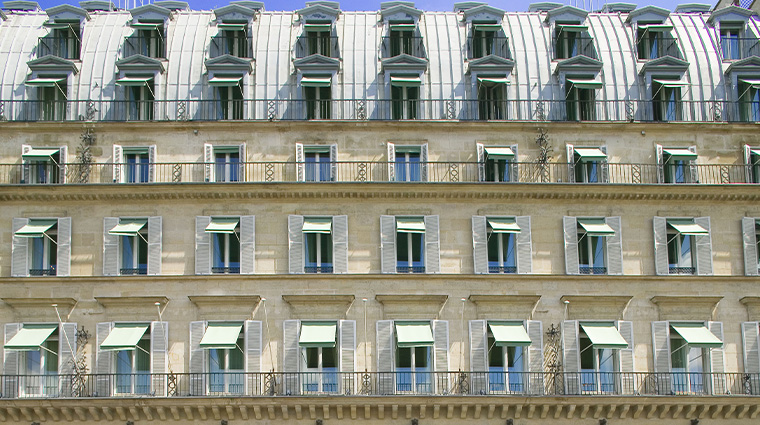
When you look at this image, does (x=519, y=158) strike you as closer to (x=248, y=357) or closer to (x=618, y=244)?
(x=618, y=244)

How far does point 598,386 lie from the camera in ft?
128

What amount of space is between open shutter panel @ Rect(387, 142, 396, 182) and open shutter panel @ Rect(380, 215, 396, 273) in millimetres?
1716

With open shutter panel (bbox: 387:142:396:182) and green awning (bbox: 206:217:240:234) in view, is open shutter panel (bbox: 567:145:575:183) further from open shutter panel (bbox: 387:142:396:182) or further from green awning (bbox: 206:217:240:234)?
green awning (bbox: 206:217:240:234)

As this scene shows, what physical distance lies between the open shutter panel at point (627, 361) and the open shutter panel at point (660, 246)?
263 centimetres

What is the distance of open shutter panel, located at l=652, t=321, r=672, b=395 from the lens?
39.1 meters

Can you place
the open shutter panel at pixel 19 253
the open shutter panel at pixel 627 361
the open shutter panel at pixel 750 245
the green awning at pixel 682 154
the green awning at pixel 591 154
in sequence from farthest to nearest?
the green awning at pixel 682 154
the green awning at pixel 591 154
the open shutter panel at pixel 750 245
the open shutter panel at pixel 19 253
the open shutter panel at pixel 627 361

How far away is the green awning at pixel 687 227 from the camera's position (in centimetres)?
3997

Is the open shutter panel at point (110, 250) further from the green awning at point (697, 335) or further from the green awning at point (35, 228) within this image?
the green awning at point (697, 335)

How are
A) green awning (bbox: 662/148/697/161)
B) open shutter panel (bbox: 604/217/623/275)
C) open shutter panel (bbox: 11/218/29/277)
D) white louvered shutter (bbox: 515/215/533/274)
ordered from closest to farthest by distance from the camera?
open shutter panel (bbox: 11/218/29/277)
white louvered shutter (bbox: 515/215/533/274)
open shutter panel (bbox: 604/217/623/275)
green awning (bbox: 662/148/697/161)

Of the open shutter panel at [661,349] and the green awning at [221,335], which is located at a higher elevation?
the green awning at [221,335]

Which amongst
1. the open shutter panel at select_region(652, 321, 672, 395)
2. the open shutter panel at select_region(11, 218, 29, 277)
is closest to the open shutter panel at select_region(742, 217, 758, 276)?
the open shutter panel at select_region(652, 321, 672, 395)

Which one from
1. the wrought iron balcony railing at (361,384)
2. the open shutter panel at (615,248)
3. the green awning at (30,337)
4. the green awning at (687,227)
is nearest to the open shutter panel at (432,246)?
the wrought iron balcony railing at (361,384)

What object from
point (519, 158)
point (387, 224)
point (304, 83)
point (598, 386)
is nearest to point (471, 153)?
point (519, 158)

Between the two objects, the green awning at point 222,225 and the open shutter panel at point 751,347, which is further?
the open shutter panel at point 751,347
